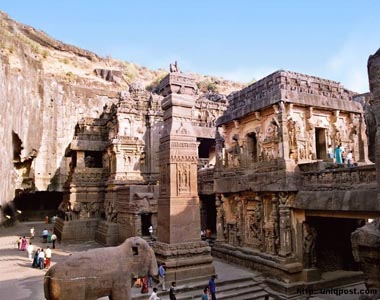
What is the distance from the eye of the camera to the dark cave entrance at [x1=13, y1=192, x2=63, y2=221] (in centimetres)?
3259

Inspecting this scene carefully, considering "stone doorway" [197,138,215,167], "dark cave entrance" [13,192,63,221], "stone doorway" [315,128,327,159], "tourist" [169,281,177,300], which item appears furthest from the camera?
"dark cave entrance" [13,192,63,221]

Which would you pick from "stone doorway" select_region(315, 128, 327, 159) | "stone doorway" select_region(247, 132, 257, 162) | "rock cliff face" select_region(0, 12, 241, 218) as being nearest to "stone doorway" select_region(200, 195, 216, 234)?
"stone doorway" select_region(247, 132, 257, 162)

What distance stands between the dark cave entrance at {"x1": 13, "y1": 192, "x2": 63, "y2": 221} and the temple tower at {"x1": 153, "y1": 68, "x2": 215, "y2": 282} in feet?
87.7

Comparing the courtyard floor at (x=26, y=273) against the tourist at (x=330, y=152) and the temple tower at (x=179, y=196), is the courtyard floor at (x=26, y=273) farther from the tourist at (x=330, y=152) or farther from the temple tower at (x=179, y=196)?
the tourist at (x=330, y=152)

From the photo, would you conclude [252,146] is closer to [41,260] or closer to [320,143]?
[320,143]

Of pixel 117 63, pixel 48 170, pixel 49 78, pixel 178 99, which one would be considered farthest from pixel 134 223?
pixel 117 63

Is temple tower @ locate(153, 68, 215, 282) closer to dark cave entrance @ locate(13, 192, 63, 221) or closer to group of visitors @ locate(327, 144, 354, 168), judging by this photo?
group of visitors @ locate(327, 144, 354, 168)

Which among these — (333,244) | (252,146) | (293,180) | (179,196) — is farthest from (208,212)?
(179,196)

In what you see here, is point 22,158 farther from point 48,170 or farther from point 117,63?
point 117,63

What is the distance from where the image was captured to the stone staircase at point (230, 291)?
879 cm

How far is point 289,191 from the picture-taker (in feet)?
A: 36.4

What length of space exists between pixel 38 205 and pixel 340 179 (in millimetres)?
32517

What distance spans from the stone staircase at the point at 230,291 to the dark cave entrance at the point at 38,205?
27.1 metres

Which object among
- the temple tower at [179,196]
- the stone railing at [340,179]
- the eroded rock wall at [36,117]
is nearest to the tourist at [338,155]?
the stone railing at [340,179]
